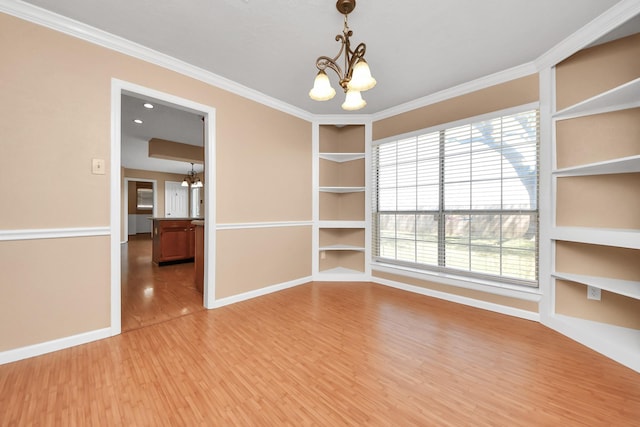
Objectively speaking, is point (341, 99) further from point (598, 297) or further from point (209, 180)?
point (598, 297)

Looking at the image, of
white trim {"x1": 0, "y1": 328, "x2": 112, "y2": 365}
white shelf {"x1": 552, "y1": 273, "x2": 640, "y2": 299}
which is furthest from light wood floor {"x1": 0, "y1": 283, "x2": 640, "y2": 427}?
white shelf {"x1": 552, "y1": 273, "x2": 640, "y2": 299}

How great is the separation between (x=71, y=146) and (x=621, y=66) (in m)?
4.67

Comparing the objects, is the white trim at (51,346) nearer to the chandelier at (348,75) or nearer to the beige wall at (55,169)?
the beige wall at (55,169)

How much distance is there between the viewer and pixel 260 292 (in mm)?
3281

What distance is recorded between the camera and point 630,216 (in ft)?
6.78

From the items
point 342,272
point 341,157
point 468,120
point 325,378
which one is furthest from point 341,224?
point 325,378

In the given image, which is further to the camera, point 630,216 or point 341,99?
point 341,99

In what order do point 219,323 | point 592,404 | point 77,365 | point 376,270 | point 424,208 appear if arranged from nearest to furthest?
point 592,404 < point 77,365 < point 219,323 < point 424,208 < point 376,270

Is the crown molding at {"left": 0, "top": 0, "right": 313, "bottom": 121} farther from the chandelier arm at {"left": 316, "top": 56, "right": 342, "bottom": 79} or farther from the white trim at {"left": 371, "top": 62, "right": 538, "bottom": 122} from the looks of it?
the white trim at {"left": 371, "top": 62, "right": 538, "bottom": 122}

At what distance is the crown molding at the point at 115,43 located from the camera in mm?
1825

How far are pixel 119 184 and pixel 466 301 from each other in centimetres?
389

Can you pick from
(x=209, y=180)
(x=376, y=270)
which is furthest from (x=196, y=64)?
(x=376, y=270)

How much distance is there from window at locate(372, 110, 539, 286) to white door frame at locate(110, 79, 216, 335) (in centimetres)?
241

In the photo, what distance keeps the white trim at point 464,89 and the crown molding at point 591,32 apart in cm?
12
